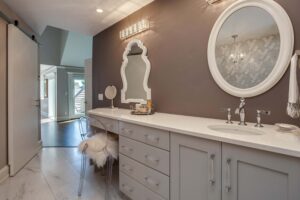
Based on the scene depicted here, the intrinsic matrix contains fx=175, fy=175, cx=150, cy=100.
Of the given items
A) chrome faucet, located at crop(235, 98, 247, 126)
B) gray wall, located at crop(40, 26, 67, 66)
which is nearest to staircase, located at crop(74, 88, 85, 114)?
gray wall, located at crop(40, 26, 67, 66)

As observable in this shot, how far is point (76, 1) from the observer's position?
230 cm

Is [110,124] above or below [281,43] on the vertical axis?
below

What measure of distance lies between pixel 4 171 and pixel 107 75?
2060 millimetres

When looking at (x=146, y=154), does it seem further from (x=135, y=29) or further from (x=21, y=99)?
(x=21, y=99)

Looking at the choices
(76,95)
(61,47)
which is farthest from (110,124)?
(76,95)

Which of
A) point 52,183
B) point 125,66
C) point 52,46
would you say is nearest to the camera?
point 52,183

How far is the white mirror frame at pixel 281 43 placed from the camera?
124 centimetres

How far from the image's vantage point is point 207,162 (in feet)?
3.61

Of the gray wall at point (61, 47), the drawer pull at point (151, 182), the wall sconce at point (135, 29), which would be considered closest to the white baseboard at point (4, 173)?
the drawer pull at point (151, 182)

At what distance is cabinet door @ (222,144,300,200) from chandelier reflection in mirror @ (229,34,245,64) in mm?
856

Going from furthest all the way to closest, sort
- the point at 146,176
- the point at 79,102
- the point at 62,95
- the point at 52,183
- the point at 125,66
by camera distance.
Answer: the point at 79,102 → the point at 62,95 → the point at 125,66 → the point at 52,183 → the point at 146,176

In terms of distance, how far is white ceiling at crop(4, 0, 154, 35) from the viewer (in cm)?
235

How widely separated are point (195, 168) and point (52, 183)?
77.7 inches

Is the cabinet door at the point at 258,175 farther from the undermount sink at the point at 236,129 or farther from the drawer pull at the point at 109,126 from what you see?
the drawer pull at the point at 109,126
